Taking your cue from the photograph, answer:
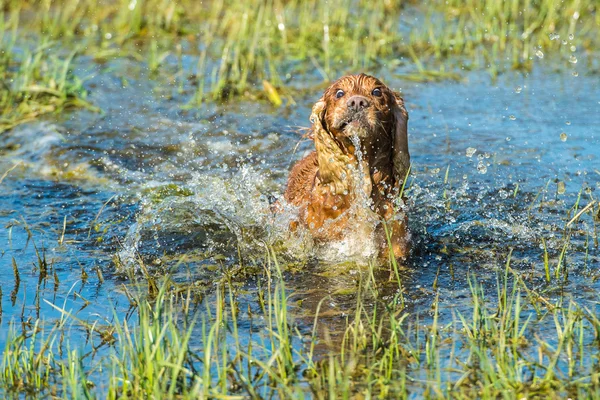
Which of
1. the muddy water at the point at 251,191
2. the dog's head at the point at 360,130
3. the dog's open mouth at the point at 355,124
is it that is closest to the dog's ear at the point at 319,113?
the dog's head at the point at 360,130

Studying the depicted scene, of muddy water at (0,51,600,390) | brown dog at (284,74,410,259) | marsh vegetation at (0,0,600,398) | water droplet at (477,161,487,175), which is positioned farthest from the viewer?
water droplet at (477,161,487,175)

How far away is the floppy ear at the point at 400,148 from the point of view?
17.2 feet

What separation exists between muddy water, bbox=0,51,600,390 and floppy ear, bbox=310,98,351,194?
405 mm

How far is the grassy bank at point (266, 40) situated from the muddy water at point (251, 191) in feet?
0.92

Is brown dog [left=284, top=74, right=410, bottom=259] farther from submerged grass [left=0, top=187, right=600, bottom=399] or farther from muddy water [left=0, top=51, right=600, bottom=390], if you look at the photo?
submerged grass [left=0, top=187, right=600, bottom=399]

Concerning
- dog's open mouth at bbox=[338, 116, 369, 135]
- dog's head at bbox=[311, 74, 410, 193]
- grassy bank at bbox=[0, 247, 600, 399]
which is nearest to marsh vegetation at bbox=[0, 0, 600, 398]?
grassy bank at bbox=[0, 247, 600, 399]

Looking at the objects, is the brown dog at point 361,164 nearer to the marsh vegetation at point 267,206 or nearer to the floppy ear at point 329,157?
the floppy ear at point 329,157

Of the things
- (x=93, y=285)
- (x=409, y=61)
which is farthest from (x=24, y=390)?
(x=409, y=61)

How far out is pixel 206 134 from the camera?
7883 millimetres

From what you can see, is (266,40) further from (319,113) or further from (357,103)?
(357,103)

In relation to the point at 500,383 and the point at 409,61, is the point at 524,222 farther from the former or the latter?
the point at 409,61

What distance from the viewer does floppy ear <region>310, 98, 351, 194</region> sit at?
17.3 feet

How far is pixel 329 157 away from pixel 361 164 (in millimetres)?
190

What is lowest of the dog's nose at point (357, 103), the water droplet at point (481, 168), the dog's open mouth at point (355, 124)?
the water droplet at point (481, 168)
